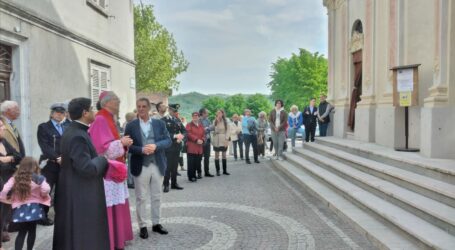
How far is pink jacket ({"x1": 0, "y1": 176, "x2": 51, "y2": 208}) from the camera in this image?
4.38 metres

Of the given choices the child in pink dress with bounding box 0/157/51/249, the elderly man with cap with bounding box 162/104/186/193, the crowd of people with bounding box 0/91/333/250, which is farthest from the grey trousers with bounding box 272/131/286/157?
the child in pink dress with bounding box 0/157/51/249

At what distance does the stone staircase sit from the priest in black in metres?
3.53

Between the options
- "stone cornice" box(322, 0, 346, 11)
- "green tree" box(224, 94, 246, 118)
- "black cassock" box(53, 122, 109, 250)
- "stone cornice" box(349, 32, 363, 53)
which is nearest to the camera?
"black cassock" box(53, 122, 109, 250)

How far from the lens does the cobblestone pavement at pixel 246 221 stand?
5.07 meters

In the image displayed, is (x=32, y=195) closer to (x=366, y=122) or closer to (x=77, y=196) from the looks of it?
(x=77, y=196)

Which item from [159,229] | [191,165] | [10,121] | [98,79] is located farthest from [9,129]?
[98,79]

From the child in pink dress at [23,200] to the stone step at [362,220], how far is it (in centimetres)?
435

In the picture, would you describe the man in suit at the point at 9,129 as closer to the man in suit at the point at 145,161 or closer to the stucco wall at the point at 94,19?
the man in suit at the point at 145,161

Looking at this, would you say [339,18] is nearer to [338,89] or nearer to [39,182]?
[338,89]

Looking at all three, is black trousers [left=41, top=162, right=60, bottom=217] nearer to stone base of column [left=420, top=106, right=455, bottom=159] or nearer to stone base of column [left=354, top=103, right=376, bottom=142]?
stone base of column [left=420, top=106, right=455, bottom=159]

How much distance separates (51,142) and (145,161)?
186 centimetres

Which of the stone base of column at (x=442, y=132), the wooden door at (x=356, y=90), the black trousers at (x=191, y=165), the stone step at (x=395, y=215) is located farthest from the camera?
the wooden door at (x=356, y=90)

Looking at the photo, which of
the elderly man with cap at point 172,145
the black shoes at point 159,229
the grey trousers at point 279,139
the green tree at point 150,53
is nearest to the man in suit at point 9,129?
the black shoes at point 159,229

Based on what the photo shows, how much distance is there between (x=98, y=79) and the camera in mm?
11359
